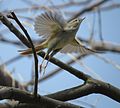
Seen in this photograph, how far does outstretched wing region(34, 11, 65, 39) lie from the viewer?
0.76 m

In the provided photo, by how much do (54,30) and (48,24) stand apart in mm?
18

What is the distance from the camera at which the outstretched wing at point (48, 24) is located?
758 millimetres

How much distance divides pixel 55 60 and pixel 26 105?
0.45 ft

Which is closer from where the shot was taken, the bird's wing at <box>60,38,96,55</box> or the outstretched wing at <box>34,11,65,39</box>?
the outstretched wing at <box>34,11,65,39</box>

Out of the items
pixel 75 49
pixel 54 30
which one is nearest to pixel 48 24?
pixel 54 30

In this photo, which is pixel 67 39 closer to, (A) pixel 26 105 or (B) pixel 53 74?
(A) pixel 26 105

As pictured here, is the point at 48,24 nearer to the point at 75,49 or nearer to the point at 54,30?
the point at 54,30

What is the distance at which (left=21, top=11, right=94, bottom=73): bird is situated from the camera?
0.76 meters

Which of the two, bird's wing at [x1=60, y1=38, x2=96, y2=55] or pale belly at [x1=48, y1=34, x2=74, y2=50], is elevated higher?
pale belly at [x1=48, y1=34, x2=74, y2=50]

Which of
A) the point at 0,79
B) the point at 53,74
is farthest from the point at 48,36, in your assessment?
the point at 53,74

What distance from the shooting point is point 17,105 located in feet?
2.71

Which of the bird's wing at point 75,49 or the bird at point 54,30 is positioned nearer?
the bird at point 54,30

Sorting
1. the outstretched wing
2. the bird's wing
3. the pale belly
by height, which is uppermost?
the outstretched wing

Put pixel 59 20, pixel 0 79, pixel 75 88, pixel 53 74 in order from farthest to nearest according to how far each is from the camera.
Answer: pixel 53 74, pixel 0 79, pixel 75 88, pixel 59 20
